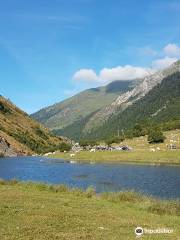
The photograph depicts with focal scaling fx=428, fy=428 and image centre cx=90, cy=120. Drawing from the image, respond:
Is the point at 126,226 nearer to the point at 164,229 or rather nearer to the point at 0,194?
the point at 164,229

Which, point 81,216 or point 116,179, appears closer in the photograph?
point 81,216

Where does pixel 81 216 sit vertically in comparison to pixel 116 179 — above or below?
above

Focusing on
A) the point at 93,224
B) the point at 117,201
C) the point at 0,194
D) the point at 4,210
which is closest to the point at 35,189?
the point at 0,194

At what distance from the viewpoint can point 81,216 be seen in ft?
116

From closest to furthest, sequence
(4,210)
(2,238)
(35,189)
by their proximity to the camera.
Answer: (2,238) < (4,210) < (35,189)

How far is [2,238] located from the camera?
2736 cm

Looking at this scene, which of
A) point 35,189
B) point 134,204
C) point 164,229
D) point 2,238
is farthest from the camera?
point 35,189

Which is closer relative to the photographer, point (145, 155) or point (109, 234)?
point (109, 234)

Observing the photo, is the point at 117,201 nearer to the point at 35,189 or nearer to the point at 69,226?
the point at 35,189

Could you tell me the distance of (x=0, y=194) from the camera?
153ft

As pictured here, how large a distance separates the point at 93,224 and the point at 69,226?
6.34ft

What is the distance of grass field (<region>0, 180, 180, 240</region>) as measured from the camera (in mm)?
28788

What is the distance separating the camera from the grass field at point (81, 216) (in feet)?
94.4

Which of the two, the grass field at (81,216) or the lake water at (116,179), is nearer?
the grass field at (81,216)
